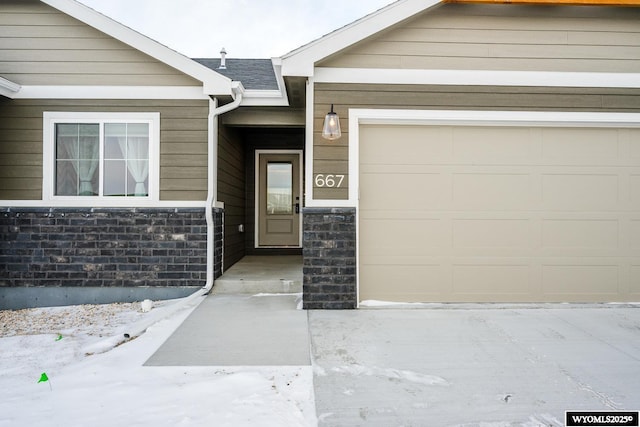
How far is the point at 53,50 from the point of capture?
497 centimetres

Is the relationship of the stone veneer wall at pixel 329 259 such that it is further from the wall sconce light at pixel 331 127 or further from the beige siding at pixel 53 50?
the beige siding at pixel 53 50

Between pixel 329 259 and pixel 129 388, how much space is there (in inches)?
92.1

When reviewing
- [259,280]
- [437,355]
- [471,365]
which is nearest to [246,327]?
[259,280]

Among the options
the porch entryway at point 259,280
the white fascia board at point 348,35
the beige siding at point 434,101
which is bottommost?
the porch entryway at point 259,280

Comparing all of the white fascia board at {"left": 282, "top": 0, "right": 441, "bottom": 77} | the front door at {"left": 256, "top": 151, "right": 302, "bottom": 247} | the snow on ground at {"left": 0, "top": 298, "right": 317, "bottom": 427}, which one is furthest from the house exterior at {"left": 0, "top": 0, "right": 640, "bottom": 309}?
the front door at {"left": 256, "top": 151, "right": 302, "bottom": 247}

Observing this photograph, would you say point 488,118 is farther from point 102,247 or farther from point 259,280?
point 102,247

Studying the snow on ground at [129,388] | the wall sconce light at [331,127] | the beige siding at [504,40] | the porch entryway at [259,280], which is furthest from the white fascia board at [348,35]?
the snow on ground at [129,388]

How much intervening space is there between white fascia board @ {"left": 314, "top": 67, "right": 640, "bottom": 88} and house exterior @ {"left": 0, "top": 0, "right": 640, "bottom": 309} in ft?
0.07

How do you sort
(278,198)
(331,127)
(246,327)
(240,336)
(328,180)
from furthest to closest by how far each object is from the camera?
(278,198) → (328,180) → (331,127) → (246,327) → (240,336)

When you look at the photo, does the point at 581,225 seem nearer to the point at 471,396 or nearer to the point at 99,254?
the point at 471,396

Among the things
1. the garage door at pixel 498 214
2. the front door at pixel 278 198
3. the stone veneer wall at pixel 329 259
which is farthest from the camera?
the front door at pixel 278 198

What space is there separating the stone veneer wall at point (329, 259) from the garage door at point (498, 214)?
0.65 ft

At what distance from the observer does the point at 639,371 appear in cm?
280

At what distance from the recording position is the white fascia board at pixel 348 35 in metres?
4.23
